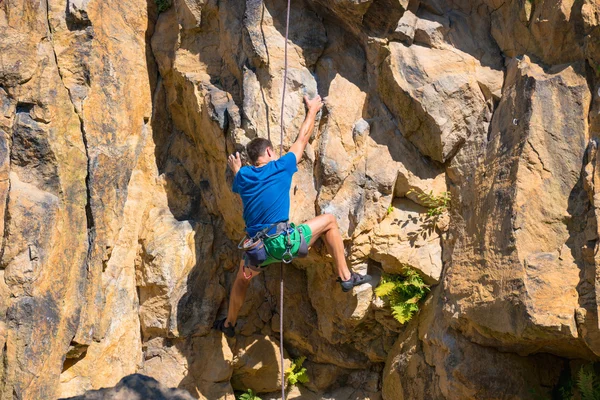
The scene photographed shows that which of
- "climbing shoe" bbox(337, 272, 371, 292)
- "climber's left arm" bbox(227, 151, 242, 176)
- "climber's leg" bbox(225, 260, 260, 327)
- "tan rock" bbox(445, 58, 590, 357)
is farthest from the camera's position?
"climber's leg" bbox(225, 260, 260, 327)

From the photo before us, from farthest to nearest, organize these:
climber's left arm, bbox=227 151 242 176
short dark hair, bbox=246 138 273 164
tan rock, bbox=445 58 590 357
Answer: climber's left arm, bbox=227 151 242 176 → short dark hair, bbox=246 138 273 164 → tan rock, bbox=445 58 590 357

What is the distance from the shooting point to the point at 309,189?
8.18 metres

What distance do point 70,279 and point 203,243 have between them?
6.50 feet

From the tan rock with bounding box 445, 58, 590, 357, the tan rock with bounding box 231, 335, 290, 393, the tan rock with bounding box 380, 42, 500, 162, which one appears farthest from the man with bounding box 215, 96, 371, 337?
the tan rock with bounding box 231, 335, 290, 393

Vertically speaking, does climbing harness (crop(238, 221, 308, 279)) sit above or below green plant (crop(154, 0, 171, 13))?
below

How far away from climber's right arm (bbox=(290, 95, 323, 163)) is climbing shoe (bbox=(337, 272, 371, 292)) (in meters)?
1.48

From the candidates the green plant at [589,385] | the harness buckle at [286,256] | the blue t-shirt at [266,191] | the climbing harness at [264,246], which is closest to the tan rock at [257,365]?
the climbing harness at [264,246]

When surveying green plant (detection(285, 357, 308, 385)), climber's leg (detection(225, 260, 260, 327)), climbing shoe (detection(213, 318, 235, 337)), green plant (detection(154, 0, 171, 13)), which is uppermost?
green plant (detection(154, 0, 171, 13))

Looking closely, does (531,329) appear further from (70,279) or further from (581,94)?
(70,279)

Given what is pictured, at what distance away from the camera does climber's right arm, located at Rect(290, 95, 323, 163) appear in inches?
300

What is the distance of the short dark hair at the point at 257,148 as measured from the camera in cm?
752

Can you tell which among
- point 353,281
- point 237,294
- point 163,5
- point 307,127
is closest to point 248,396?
point 237,294

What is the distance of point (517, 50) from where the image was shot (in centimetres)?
784

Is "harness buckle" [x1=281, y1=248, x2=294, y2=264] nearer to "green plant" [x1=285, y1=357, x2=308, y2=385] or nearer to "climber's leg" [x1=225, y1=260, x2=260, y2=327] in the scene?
"climber's leg" [x1=225, y1=260, x2=260, y2=327]
